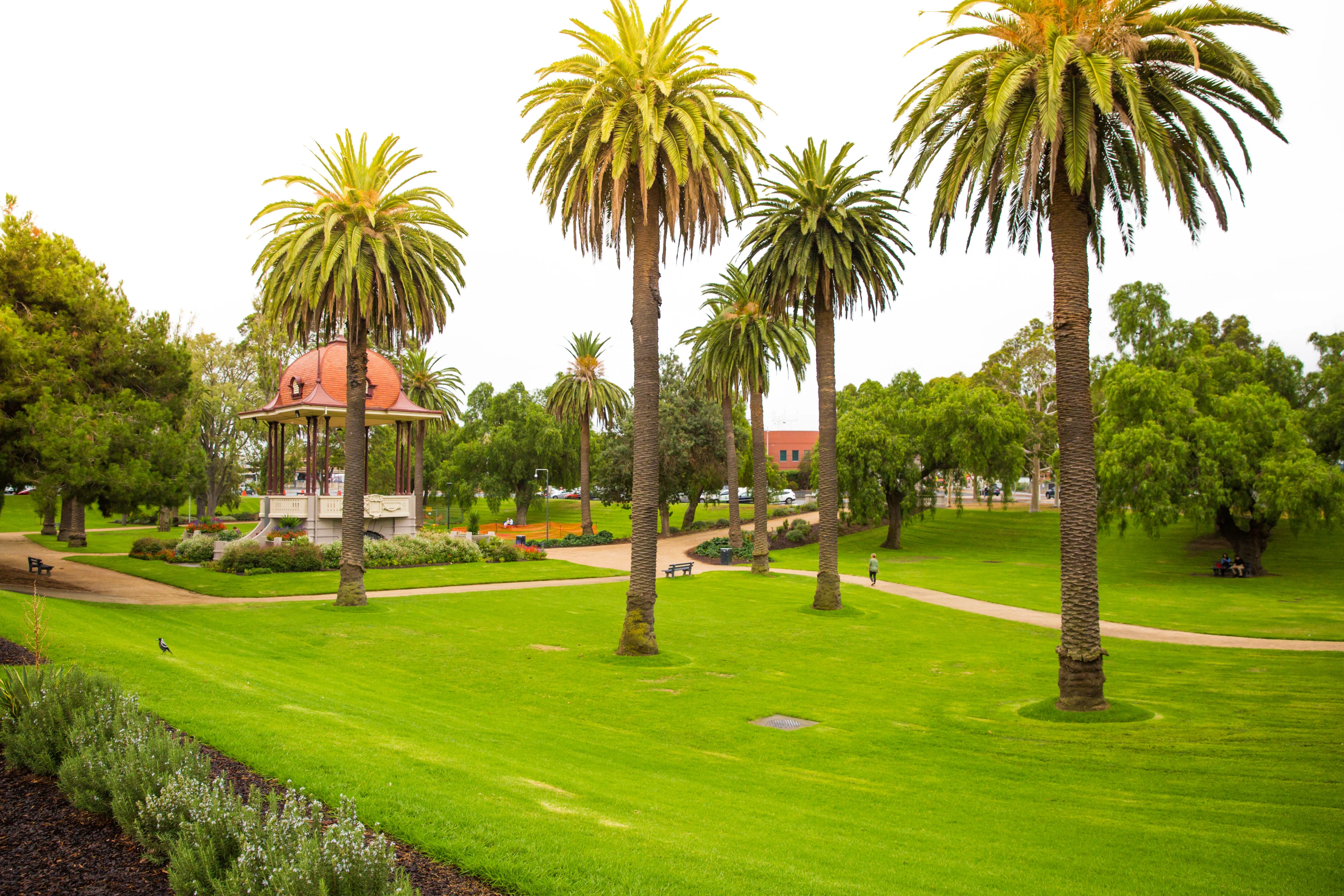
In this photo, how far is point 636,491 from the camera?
65.1ft

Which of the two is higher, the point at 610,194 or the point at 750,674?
the point at 610,194

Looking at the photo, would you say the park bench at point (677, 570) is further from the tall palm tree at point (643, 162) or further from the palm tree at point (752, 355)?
the tall palm tree at point (643, 162)

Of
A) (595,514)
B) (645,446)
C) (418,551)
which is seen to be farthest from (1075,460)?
(595,514)

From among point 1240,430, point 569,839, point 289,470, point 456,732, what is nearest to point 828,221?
point 456,732

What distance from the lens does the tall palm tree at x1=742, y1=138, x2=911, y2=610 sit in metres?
26.6

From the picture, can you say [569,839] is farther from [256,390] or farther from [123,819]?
[256,390]

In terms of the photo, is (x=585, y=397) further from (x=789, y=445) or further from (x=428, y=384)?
(x=789, y=445)

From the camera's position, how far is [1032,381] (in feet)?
233

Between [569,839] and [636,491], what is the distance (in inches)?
528

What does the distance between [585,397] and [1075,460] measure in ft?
162

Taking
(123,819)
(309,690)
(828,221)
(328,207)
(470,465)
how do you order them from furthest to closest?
1. (470,465)
2. (828,221)
3. (328,207)
4. (309,690)
5. (123,819)

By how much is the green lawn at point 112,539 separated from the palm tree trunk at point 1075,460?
41205mm

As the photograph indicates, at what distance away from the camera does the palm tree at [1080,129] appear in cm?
1421

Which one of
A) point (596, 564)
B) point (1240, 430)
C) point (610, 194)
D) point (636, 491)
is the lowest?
point (596, 564)
